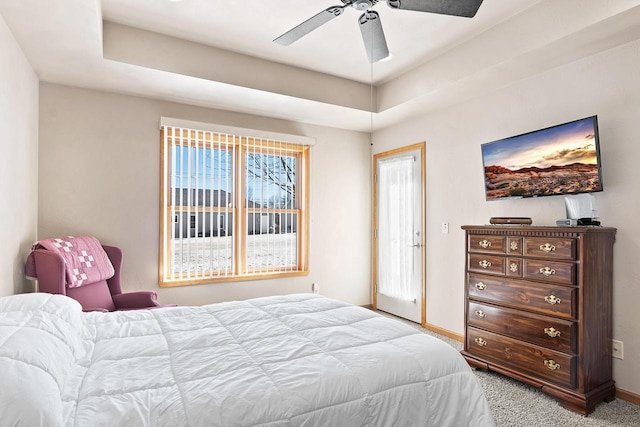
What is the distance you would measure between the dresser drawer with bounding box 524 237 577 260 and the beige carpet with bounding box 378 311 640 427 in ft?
3.23

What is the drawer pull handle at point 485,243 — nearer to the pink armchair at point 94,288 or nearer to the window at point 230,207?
the window at point 230,207

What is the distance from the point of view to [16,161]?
8.64 feet

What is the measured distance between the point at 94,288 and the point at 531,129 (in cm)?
387

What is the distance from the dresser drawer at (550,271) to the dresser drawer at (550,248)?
0.15 feet

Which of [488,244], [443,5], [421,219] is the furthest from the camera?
[421,219]

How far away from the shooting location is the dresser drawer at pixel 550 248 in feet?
8.05

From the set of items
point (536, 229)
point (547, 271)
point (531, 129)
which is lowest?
point (547, 271)

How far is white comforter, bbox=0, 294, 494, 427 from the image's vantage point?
44.3 inches

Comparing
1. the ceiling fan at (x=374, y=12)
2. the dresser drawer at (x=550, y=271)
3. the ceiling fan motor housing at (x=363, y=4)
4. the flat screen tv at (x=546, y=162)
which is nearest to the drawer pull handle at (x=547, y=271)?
the dresser drawer at (x=550, y=271)

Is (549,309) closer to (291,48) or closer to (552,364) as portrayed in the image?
(552,364)

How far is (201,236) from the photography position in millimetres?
3947

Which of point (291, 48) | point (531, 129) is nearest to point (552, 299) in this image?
point (531, 129)

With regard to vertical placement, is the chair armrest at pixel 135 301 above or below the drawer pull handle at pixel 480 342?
above

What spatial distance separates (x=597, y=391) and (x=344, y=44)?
3201 mm
